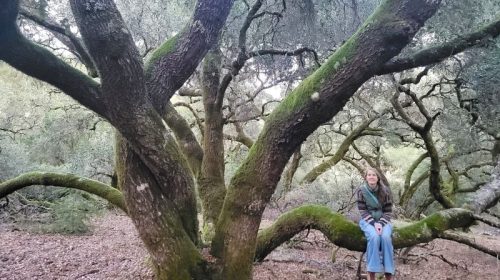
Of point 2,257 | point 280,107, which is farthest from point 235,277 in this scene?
point 2,257

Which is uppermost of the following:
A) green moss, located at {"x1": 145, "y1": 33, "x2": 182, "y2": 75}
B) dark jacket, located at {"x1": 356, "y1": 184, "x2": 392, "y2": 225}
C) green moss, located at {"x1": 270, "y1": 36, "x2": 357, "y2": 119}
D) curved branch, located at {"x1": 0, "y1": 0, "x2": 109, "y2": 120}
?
green moss, located at {"x1": 145, "y1": 33, "x2": 182, "y2": 75}

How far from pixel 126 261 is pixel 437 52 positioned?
5.80 metres

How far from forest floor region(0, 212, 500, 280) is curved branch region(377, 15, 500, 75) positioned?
3.45 m

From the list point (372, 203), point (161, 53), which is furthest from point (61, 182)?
point (372, 203)

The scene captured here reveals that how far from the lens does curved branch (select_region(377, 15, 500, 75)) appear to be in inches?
191

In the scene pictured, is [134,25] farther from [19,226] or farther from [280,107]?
[280,107]

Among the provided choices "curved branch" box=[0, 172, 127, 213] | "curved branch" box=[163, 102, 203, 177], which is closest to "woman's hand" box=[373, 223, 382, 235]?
"curved branch" box=[0, 172, 127, 213]

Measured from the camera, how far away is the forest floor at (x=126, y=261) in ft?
22.2

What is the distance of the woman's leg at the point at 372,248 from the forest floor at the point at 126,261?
A: 1758mm

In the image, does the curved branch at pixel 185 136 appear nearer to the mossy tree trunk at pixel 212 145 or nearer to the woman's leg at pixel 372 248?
the mossy tree trunk at pixel 212 145

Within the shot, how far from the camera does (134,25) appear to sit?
10.8 metres

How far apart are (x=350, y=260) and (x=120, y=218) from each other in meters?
8.25

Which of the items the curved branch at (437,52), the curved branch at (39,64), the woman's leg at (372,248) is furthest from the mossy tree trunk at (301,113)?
the curved branch at (39,64)

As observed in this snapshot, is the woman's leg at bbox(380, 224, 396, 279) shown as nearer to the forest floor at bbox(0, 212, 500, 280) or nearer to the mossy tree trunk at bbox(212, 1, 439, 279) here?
the mossy tree trunk at bbox(212, 1, 439, 279)
